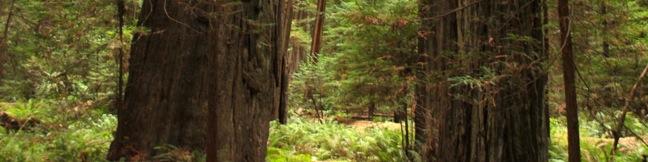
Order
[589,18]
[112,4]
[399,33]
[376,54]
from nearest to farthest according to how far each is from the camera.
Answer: [589,18] < [112,4] < [399,33] < [376,54]

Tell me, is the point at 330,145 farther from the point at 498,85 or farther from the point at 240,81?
the point at 498,85

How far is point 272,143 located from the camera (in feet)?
33.8

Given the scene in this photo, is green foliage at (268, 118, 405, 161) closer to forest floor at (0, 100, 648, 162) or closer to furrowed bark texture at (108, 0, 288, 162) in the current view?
forest floor at (0, 100, 648, 162)

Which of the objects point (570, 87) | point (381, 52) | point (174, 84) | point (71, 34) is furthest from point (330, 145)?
point (570, 87)

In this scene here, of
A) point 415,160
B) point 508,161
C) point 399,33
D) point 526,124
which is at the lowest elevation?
point 415,160

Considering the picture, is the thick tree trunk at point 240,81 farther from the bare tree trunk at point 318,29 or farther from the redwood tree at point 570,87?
the bare tree trunk at point 318,29

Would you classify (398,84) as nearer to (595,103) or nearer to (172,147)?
(172,147)

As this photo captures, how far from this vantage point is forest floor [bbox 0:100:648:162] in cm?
800

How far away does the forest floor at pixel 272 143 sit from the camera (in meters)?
8.00

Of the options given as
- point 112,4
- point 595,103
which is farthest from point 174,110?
point 595,103

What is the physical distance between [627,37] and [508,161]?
1.46 meters

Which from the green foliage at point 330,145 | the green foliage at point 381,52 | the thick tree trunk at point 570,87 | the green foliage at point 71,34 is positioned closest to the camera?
the thick tree trunk at point 570,87

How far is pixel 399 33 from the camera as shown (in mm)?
9375

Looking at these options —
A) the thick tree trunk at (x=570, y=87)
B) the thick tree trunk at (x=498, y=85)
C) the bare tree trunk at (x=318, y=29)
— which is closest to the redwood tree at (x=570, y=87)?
the thick tree trunk at (x=570, y=87)
